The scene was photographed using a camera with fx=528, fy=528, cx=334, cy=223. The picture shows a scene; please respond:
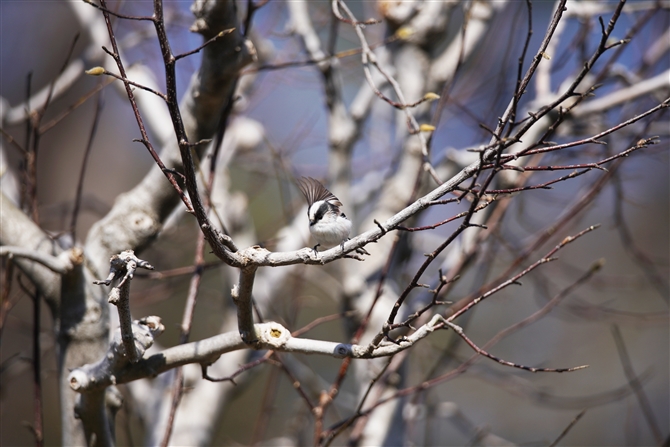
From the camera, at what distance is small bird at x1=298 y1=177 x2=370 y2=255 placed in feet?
4.73

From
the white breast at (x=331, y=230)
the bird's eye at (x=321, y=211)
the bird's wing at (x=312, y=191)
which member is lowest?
the white breast at (x=331, y=230)

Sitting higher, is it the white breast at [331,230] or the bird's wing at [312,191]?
the bird's wing at [312,191]

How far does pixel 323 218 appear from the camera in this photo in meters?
1.49

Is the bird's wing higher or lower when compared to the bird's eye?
higher

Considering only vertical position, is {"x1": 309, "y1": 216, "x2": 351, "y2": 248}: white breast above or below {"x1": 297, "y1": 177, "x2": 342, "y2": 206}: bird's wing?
below

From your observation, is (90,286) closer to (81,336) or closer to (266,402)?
(81,336)

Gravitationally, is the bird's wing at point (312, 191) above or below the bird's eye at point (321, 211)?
above

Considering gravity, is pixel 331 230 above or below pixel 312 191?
below

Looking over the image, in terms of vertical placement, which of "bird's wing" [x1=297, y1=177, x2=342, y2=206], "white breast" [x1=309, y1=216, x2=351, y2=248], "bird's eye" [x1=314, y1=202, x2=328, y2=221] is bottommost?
"white breast" [x1=309, y1=216, x2=351, y2=248]

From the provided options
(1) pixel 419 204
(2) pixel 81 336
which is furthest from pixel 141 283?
(1) pixel 419 204

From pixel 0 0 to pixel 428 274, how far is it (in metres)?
4.11

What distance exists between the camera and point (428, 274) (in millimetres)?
3219

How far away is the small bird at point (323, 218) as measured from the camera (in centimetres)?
144

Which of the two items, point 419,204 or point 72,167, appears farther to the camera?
point 72,167
